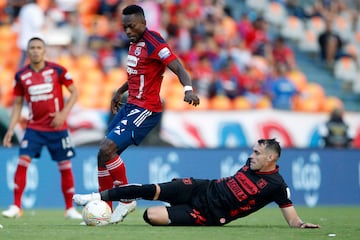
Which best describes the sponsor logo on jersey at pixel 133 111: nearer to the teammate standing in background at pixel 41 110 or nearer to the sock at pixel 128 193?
the sock at pixel 128 193

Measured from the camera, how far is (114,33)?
21672mm

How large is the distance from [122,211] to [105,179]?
50cm

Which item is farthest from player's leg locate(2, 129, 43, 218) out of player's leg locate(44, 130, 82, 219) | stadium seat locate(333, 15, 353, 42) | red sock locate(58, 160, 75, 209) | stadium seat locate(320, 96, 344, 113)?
stadium seat locate(333, 15, 353, 42)

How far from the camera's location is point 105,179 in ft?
37.9

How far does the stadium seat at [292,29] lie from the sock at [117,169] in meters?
16.6

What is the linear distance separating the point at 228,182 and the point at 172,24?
12.1 metres

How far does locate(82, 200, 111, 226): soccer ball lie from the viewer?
10859 mm

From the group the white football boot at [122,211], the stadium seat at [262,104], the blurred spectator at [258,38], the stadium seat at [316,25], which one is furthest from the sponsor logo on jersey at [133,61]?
the stadium seat at [316,25]

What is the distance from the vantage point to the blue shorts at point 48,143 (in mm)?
13797

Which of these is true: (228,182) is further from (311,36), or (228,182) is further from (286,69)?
(311,36)

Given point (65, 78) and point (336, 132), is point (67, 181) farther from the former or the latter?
point (336, 132)

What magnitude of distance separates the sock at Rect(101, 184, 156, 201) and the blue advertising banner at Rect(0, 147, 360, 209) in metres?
6.24

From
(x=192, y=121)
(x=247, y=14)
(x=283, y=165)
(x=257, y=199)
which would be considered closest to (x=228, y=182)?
(x=257, y=199)

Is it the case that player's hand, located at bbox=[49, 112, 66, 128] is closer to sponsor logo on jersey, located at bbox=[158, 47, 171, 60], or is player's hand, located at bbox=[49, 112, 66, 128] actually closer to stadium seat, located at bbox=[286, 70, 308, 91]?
sponsor logo on jersey, located at bbox=[158, 47, 171, 60]
